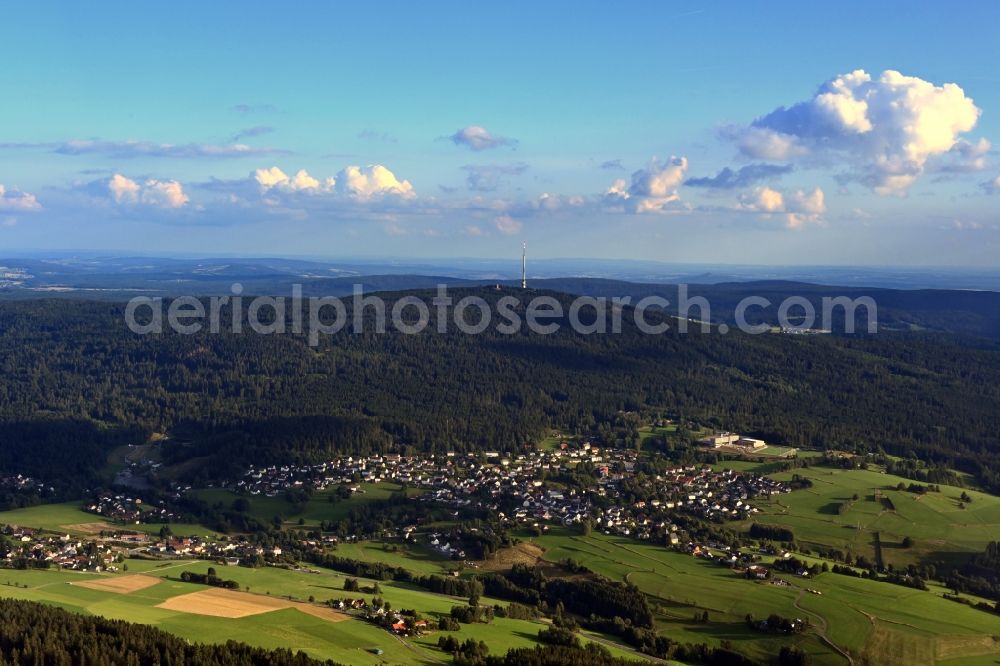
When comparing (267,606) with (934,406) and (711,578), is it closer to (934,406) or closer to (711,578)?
(711,578)

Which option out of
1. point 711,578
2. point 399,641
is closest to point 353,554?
point 399,641

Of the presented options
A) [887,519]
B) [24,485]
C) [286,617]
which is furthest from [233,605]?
[887,519]

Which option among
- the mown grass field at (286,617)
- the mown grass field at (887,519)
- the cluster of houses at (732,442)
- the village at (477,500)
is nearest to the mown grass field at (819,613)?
the village at (477,500)

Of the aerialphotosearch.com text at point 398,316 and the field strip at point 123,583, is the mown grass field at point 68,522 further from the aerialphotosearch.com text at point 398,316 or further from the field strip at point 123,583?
the aerialphotosearch.com text at point 398,316

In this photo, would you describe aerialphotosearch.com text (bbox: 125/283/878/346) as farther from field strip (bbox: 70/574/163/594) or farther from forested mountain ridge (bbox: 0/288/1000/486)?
field strip (bbox: 70/574/163/594)

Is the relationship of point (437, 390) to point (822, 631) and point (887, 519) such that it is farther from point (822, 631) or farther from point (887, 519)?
point (822, 631)
